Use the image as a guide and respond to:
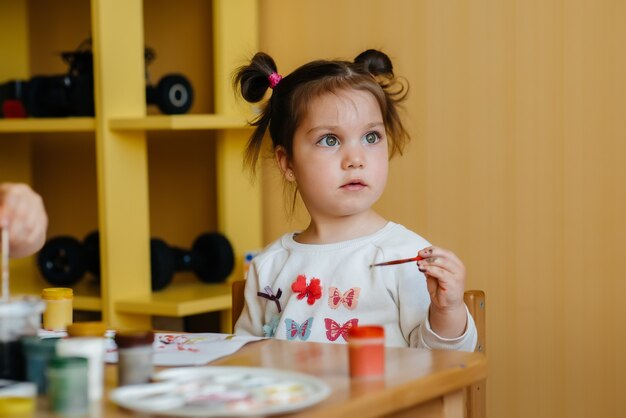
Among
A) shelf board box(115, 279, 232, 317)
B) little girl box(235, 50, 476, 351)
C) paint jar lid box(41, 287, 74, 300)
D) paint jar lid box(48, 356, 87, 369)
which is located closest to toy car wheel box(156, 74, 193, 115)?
shelf board box(115, 279, 232, 317)

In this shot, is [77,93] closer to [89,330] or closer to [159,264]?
[159,264]

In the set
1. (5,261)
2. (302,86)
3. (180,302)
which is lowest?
(180,302)

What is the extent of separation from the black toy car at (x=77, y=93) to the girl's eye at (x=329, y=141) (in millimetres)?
854

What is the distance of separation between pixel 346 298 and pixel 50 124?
114cm

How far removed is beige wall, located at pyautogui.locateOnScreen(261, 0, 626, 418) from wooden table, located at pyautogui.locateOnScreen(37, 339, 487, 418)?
1044mm

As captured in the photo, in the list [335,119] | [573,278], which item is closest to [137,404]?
[335,119]

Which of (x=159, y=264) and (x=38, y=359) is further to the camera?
(x=159, y=264)

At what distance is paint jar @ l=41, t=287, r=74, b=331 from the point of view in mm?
1406

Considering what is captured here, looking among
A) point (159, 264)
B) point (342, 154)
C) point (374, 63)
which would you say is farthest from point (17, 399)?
point (159, 264)

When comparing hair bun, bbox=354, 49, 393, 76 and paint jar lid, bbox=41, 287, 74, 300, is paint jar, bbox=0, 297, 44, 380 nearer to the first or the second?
paint jar lid, bbox=41, 287, 74, 300

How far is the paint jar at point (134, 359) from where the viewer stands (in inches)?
38.8

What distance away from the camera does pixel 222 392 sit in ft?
3.03

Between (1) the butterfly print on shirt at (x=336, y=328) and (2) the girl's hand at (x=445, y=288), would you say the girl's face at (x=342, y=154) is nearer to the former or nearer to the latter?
(1) the butterfly print on shirt at (x=336, y=328)

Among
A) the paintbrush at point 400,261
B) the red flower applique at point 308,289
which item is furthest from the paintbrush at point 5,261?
the red flower applique at point 308,289
